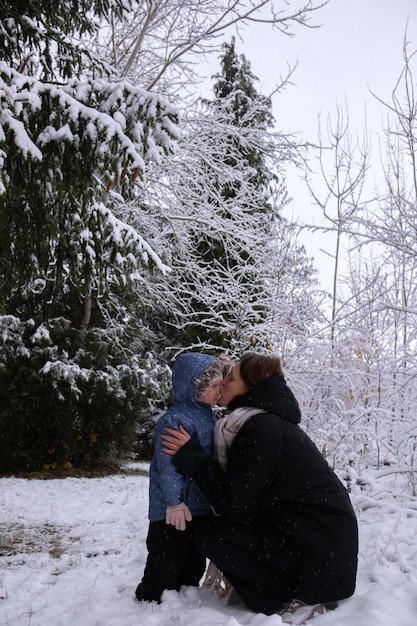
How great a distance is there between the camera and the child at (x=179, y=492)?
270 centimetres

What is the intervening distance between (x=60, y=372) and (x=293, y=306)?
4313mm

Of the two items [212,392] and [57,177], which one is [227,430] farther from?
[57,177]

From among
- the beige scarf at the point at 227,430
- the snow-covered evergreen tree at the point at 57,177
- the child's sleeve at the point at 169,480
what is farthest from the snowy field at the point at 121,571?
the snow-covered evergreen tree at the point at 57,177

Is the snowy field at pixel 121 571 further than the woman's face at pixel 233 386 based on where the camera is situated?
No

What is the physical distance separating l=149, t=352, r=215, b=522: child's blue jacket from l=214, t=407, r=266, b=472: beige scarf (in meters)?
0.10

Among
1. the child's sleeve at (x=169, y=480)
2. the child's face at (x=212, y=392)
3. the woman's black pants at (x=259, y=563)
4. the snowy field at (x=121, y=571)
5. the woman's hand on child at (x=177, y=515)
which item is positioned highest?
the child's face at (x=212, y=392)

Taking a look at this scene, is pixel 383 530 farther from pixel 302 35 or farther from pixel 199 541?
pixel 302 35

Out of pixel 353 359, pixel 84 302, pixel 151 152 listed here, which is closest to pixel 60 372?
pixel 84 302

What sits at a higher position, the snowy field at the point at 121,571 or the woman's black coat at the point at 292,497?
the woman's black coat at the point at 292,497

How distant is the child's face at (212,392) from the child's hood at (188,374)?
2.8 inches

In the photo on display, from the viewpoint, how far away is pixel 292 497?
251cm

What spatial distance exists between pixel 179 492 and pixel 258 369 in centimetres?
75

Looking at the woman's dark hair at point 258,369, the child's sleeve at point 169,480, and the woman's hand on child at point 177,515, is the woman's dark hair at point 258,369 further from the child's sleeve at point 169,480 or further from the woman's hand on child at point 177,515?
the woman's hand on child at point 177,515

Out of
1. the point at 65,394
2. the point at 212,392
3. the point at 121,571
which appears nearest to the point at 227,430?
the point at 212,392
